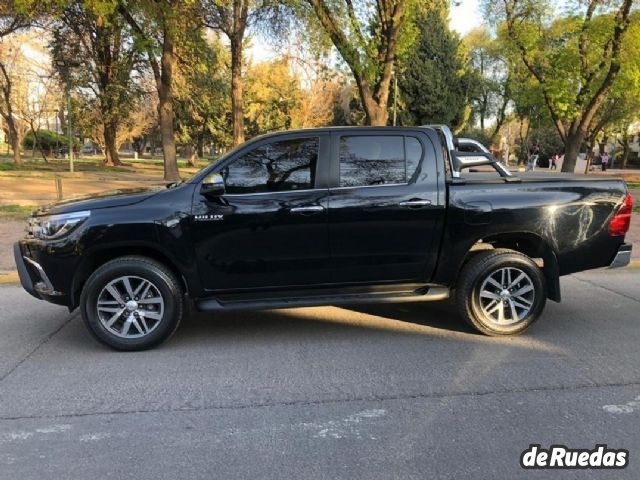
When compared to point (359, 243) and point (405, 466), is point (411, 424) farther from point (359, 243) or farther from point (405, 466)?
point (359, 243)

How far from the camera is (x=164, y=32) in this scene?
16.6 meters

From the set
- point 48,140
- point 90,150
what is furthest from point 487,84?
point 90,150

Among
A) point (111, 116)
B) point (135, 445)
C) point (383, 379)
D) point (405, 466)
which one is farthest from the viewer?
point (111, 116)

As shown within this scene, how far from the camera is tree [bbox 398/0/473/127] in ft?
112

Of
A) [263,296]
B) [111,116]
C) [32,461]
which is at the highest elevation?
[111,116]

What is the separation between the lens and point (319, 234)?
194 inches

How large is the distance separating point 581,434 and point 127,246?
12.2 feet

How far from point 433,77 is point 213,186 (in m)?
32.2

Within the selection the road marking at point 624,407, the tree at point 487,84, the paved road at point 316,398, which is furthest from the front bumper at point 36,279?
the tree at point 487,84

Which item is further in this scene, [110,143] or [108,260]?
[110,143]

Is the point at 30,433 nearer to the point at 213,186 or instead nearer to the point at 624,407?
the point at 213,186

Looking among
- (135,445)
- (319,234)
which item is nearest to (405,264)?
(319,234)

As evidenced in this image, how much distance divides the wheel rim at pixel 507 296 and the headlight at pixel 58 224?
362 centimetres

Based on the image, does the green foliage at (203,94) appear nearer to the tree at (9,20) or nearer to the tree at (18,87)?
the tree at (9,20)
